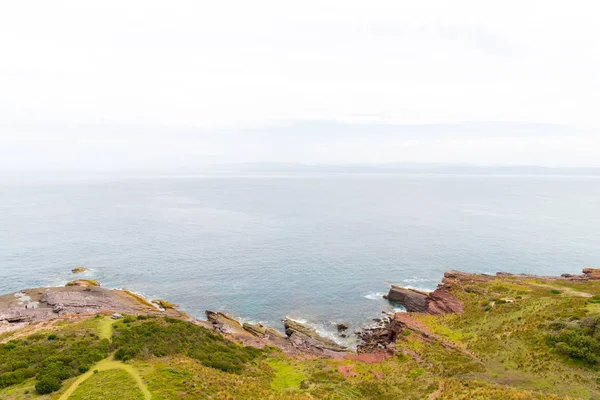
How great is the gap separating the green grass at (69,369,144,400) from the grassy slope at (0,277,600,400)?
125 millimetres

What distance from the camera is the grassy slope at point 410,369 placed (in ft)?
91.1

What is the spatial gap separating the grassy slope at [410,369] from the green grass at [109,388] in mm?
125

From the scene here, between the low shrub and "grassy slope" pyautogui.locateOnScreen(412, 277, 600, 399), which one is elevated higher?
the low shrub

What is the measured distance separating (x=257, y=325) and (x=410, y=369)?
3258cm

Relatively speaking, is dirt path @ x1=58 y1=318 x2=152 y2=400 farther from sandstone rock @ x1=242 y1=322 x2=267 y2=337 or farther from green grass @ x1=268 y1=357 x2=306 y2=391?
sandstone rock @ x1=242 y1=322 x2=267 y2=337

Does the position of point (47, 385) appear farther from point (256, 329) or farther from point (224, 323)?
point (256, 329)

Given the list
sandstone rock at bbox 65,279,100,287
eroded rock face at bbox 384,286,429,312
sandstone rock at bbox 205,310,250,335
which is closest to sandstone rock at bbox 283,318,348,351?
sandstone rock at bbox 205,310,250,335

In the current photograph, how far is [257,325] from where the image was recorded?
6131 centimetres

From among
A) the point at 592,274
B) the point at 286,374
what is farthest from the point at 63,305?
the point at 592,274

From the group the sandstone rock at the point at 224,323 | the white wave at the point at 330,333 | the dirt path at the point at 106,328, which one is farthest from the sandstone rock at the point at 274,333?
the dirt path at the point at 106,328

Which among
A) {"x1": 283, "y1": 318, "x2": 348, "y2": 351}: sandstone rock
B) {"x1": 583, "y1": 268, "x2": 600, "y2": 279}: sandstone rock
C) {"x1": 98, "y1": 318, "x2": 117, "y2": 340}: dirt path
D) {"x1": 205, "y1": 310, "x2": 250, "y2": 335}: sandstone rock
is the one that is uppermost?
Result: {"x1": 98, "y1": 318, "x2": 117, "y2": 340}: dirt path

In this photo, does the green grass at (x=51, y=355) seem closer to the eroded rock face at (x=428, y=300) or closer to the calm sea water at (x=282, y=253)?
the calm sea water at (x=282, y=253)

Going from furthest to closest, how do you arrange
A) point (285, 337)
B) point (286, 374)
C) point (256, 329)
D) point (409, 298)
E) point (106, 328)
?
point (409, 298), point (256, 329), point (285, 337), point (106, 328), point (286, 374)

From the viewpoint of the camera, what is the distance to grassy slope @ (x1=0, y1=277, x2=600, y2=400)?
2777cm
